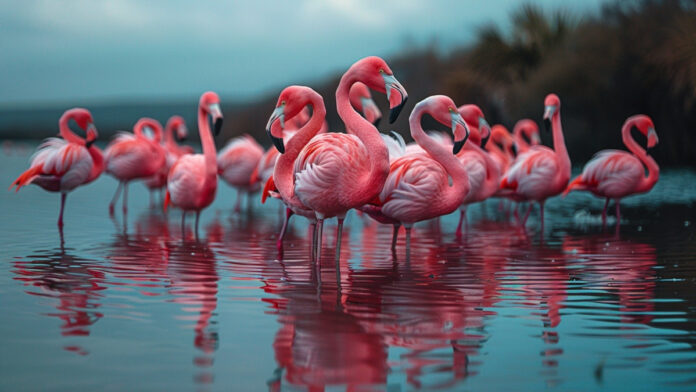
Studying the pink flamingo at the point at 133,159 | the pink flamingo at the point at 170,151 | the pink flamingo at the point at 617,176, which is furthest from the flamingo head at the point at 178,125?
the pink flamingo at the point at 617,176

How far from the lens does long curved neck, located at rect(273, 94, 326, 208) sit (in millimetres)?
5453

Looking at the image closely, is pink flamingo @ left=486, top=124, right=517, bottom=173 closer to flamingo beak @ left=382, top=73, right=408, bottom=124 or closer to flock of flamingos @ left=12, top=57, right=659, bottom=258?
flock of flamingos @ left=12, top=57, right=659, bottom=258

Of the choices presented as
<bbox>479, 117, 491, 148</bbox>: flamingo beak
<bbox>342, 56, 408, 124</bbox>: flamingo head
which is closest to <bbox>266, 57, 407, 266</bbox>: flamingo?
<bbox>342, 56, 408, 124</bbox>: flamingo head

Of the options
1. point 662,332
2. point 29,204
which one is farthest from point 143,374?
point 29,204

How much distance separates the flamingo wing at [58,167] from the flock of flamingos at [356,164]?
0.04 feet

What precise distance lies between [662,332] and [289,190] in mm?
2735

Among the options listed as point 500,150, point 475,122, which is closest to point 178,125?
point 500,150

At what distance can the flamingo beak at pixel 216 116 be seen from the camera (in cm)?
721

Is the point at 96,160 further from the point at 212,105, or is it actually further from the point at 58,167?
the point at 212,105

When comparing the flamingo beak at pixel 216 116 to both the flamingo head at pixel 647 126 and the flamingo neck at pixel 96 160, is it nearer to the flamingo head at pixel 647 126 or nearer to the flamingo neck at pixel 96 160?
the flamingo neck at pixel 96 160

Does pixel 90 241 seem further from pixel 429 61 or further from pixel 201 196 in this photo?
pixel 429 61

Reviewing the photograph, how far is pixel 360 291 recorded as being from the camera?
4.71 metres

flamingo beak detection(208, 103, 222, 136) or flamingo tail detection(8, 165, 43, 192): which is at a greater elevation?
flamingo beak detection(208, 103, 222, 136)

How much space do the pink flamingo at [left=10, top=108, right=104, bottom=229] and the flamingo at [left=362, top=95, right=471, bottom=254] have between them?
4.09 m
